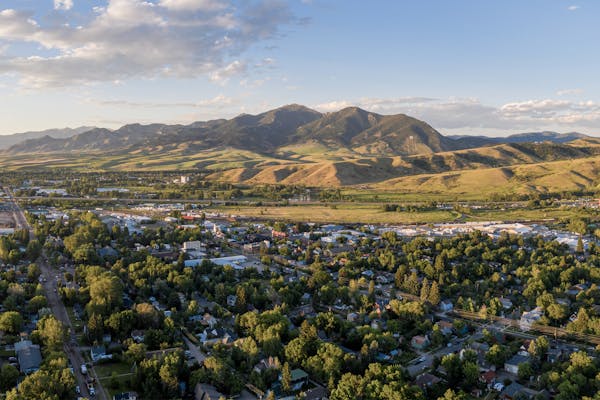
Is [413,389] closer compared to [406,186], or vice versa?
[413,389]

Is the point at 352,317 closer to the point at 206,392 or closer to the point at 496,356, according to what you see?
the point at 496,356

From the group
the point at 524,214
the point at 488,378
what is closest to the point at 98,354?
the point at 488,378

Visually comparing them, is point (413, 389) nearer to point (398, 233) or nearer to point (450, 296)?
point (450, 296)

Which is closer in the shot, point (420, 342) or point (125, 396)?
point (125, 396)

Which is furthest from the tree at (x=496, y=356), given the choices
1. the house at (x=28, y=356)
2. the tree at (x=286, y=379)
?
the house at (x=28, y=356)

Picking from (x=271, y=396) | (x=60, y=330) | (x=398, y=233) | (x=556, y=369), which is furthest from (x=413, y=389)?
(x=398, y=233)

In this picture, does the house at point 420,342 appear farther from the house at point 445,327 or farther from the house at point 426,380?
the house at point 426,380
